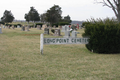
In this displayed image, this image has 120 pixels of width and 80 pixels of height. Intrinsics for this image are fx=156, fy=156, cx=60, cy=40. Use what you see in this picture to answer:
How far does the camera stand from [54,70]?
16.8 feet

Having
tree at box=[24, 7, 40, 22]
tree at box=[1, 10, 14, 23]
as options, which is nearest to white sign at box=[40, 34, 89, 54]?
tree at box=[24, 7, 40, 22]

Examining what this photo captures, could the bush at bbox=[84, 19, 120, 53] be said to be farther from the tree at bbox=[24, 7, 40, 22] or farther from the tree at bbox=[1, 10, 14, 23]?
the tree at bbox=[1, 10, 14, 23]

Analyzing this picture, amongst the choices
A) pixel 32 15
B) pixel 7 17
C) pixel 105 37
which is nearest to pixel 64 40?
pixel 105 37

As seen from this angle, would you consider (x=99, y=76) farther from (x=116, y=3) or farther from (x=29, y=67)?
(x=116, y=3)

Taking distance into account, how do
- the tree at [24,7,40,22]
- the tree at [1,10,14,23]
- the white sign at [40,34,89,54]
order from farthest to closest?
the tree at [1,10,14,23], the tree at [24,7,40,22], the white sign at [40,34,89,54]

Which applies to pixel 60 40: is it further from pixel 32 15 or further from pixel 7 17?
pixel 7 17

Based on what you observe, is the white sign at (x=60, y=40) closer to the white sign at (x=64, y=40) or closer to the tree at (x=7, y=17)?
the white sign at (x=64, y=40)

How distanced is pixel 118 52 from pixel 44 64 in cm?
441

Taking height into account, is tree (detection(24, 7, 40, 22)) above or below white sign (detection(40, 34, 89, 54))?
above

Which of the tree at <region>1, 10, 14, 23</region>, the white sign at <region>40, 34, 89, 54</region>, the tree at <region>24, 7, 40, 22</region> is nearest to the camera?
the white sign at <region>40, 34, 89, 54</region>

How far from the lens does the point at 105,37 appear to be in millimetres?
7770

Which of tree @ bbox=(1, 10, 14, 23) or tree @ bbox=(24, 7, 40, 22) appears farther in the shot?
tree @ bbox=(1, 10, 14, 23)

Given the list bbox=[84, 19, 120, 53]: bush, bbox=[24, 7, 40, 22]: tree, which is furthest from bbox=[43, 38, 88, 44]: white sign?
bbox=[24, 7, 40, 22]: tree

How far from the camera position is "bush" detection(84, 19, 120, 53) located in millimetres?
7770
